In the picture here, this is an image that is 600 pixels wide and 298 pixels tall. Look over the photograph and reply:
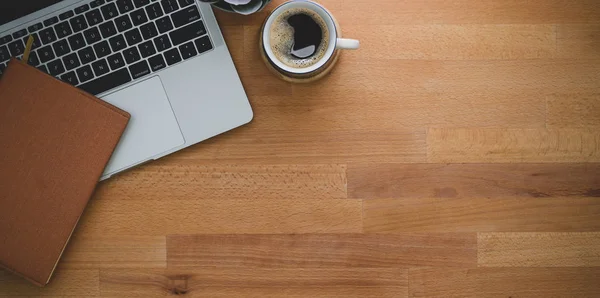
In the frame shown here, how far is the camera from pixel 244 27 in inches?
31.9

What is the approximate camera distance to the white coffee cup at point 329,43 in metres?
0.75

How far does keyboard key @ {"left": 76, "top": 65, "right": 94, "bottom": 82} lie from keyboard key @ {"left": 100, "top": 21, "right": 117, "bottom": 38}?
5cm

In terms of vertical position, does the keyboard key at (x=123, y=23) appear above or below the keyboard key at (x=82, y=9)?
below

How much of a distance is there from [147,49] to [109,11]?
7cm

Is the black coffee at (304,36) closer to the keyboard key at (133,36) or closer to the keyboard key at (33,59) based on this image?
the keyboard key at (133,36)

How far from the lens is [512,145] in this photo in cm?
82

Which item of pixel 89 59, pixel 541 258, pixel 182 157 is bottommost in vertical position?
pixel 541 258

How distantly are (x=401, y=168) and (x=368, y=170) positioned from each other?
0.14 feet

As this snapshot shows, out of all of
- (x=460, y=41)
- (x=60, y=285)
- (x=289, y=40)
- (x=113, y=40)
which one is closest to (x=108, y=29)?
(x=113, y=40)

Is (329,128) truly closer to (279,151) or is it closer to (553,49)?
(279,151)

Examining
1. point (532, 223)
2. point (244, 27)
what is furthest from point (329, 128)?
point (532, 223)

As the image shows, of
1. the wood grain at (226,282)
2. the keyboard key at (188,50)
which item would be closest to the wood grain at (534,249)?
the wood grain at (226,282)

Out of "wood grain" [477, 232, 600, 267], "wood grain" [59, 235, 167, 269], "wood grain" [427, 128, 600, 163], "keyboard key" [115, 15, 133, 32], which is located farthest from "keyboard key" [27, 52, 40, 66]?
"wood grain" [477, 232, 600, 267]

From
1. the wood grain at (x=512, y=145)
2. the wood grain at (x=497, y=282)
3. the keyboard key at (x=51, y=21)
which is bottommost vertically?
the wood grain at (x=497, y=282)
